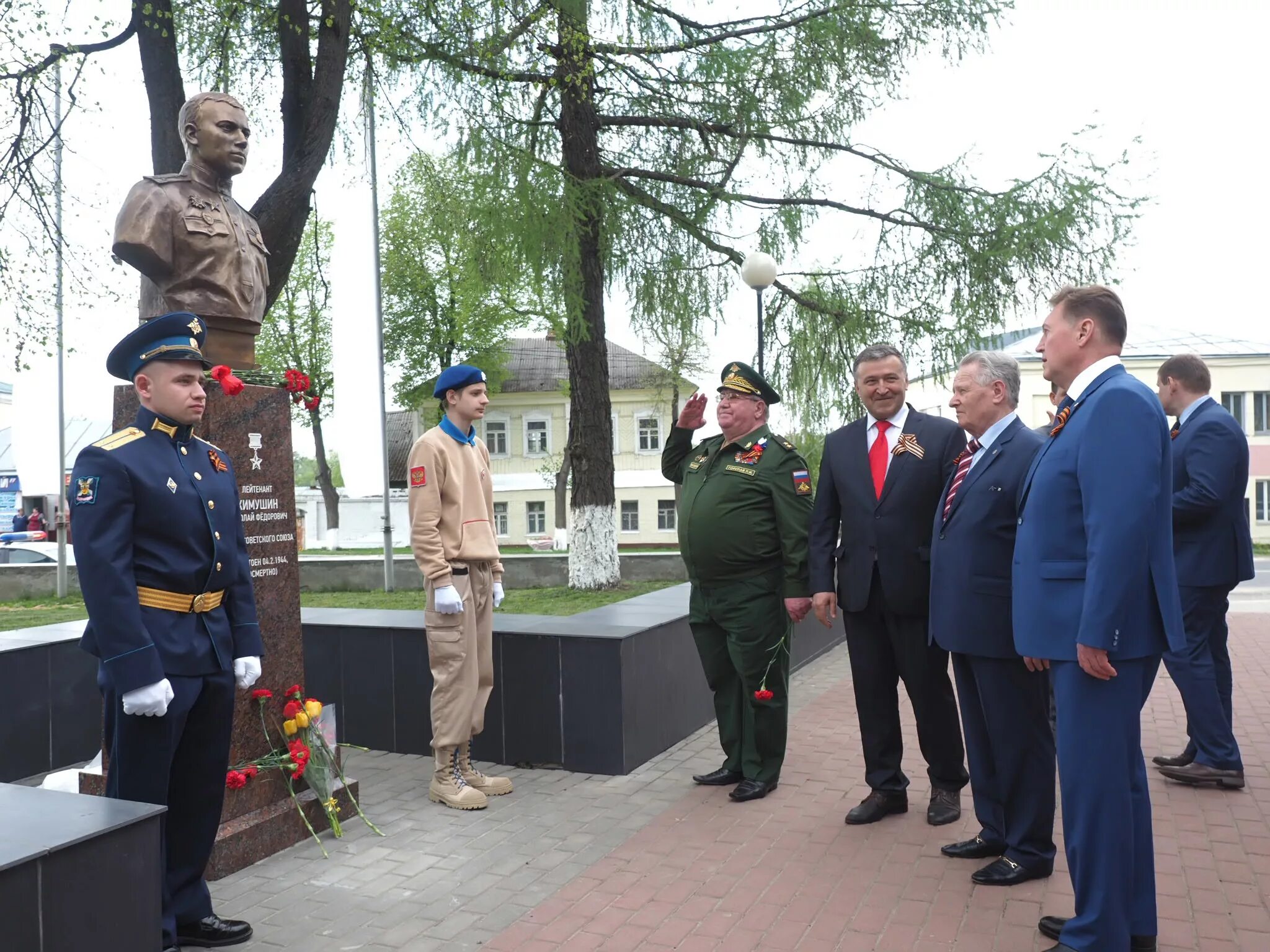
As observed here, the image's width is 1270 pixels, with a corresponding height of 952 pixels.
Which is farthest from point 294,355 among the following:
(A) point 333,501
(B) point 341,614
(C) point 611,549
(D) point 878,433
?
(D) point 878,433

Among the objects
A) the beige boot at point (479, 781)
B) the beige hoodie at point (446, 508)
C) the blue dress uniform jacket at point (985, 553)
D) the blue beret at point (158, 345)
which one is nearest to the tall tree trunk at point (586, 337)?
the beige hoodie at point (446, 508)

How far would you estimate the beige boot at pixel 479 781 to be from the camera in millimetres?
5344

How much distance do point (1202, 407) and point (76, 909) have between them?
17.4 ft

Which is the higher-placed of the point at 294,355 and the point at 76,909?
the point at 294,355

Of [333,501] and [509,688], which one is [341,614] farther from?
[333,501]

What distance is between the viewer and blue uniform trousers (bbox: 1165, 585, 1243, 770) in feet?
17.3

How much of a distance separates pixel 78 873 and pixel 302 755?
2070 millimetres

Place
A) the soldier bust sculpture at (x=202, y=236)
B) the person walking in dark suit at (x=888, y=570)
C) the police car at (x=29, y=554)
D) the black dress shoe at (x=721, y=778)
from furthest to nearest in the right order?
the police car at (x=29, y=554), the black dress shoe at (x=721, y=778), the person walking in dark suit at (x=888, y=570), the soldier bust sculpture at (x=202, y=236)

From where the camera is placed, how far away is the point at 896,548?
467 cm

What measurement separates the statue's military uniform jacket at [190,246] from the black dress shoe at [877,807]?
3.58 m

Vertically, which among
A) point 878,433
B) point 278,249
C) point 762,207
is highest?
point 762,207

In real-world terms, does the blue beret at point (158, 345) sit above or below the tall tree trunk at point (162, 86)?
below

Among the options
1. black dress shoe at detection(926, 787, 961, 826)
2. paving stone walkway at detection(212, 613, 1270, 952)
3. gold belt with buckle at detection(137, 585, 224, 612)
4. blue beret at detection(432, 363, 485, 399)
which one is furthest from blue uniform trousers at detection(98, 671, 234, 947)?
black dress shoe at detection(926, 787, 961, 826)

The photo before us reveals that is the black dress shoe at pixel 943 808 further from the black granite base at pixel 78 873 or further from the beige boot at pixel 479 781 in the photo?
the black granite base at pixel 78 873
